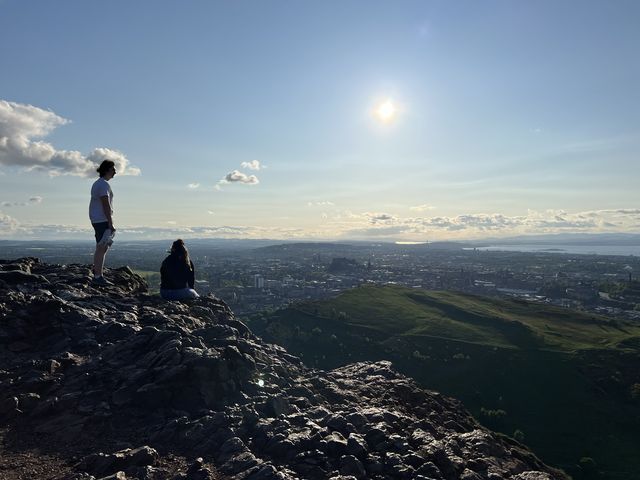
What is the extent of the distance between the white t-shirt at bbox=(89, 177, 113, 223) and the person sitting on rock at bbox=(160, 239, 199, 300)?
475cm

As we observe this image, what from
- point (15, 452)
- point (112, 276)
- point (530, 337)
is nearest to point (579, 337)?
point (530, 337)

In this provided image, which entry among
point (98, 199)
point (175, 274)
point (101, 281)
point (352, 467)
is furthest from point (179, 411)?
point (101, 281)

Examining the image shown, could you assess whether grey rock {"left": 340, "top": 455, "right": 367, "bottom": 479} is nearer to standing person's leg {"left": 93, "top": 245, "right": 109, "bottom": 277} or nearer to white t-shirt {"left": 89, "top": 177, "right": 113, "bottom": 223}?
standing person's leg {"left": 93, "top": 245, "right": 109, "bottom": 277}

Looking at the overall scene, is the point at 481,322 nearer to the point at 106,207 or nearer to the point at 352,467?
the point at 352,467

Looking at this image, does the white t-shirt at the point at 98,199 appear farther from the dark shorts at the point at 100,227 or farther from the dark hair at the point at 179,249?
the dark hair at the point at 179,249

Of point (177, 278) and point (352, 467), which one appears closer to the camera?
point (352, 467)

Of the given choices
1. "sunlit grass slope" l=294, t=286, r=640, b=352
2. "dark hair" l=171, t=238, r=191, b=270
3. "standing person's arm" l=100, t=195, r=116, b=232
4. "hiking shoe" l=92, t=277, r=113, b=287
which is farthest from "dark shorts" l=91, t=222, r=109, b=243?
"sunlit grass slope" l=294, t=286, r=640, b=352

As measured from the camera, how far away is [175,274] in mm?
29312

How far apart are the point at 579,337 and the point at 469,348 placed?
46299mm

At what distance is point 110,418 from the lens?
17781 mm

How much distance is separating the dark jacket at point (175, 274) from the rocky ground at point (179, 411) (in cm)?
201

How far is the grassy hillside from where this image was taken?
297 feet

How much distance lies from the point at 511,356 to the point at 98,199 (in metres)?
131

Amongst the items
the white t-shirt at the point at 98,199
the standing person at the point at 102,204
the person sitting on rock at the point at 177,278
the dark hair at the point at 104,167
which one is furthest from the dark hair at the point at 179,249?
the dark hair at the point at 104,167
